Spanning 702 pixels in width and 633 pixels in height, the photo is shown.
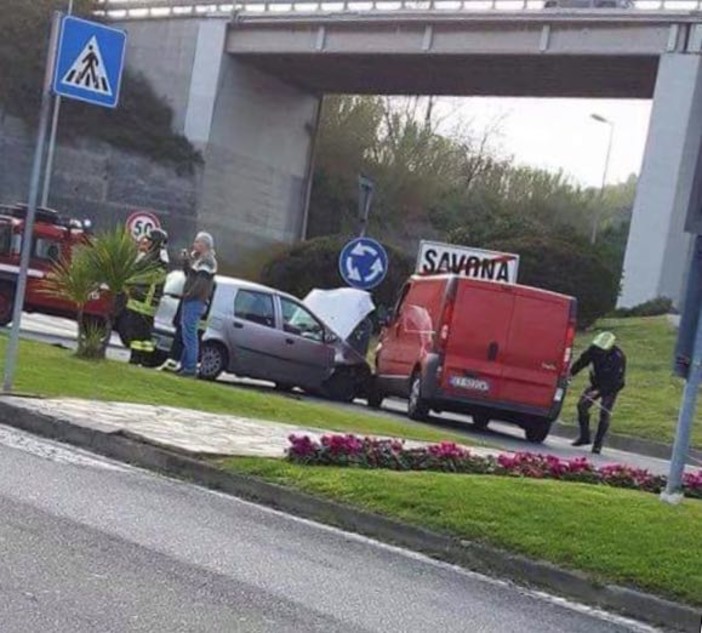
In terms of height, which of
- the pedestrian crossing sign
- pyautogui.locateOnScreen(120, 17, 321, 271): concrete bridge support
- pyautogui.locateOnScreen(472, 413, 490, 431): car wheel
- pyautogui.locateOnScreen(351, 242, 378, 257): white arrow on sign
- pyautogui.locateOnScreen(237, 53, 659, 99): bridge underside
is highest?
pyautogui.locateOnScreen(237, 53, 659, 99): bridge underside

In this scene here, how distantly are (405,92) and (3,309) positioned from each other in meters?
33.7

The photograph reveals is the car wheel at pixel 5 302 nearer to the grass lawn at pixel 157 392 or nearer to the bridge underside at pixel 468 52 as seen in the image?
the grass lawn at pixel 157 392

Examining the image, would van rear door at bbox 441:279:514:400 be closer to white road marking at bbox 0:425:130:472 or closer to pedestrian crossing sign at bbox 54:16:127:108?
pedestrian crossing sign at bbox 54:16:127:108

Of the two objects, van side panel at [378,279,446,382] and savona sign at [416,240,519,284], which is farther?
savona sign at [416,240,519,284]

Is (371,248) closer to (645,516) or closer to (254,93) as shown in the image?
(645,516)

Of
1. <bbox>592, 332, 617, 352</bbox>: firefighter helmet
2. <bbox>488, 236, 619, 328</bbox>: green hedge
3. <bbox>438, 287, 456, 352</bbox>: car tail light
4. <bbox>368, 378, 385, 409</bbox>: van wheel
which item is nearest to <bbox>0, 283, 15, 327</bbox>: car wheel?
<bbox>368, 378, 385, 409</bbox>: van wheel

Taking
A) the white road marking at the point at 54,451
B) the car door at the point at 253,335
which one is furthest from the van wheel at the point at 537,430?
the white road marking at the point at 54,451

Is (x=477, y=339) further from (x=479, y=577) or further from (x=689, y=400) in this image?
(x=479, y=577)

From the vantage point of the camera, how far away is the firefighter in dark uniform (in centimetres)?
1619

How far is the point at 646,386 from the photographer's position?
91.4ft

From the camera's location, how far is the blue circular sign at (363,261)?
741 inches

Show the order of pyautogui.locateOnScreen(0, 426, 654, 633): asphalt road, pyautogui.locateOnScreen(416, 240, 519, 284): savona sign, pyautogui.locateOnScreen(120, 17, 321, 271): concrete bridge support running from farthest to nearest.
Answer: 1. pyautogui.locateOnScreen(120, 17, 321, 271): concrete bridge support
2. pyautogui.locateOnScreen(416, 240, 519, 284): savona sign
3. pyautogui.locateOnScreen(0, 426, 654, 633): asphalt road

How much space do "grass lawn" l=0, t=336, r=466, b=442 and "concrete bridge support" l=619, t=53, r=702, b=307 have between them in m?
26.2

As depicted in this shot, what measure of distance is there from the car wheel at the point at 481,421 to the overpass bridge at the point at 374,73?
21.9m
